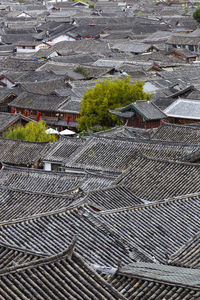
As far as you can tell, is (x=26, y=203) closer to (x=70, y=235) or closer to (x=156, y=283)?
(x=70, y=235)

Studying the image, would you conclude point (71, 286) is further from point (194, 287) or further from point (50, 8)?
point (50, 8)

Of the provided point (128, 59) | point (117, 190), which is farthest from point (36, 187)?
point (128, 59)

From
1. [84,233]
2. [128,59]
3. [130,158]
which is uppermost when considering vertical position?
[84,233]

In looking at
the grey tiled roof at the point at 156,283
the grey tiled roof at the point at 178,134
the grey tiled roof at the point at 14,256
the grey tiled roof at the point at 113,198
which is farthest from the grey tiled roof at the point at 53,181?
the grey tiled roof at the point at 156,283

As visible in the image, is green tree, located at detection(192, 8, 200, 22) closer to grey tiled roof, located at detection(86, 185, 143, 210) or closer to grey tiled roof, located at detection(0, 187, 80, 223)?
grey tiled roof, located at detection(86, 185, 143, 210)

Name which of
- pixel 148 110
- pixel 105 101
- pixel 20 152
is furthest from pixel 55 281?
pixel 105 101

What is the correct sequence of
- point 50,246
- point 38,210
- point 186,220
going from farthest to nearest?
point 38,210
point 186,220
point 50,246
